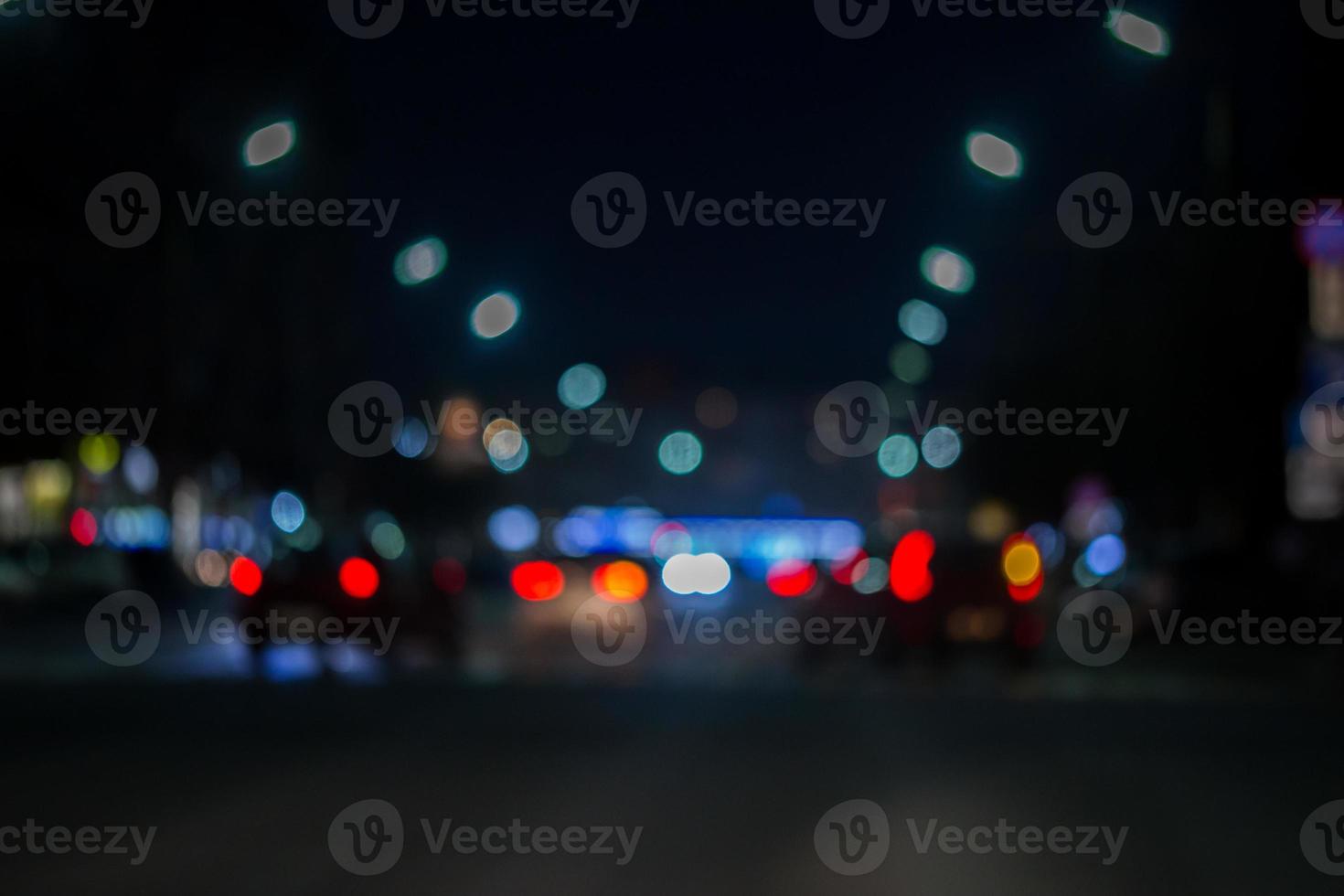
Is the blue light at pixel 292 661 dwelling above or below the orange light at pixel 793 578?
below

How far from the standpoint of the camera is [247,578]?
2445 centimetres

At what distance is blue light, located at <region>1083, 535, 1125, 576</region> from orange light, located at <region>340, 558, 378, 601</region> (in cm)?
1514

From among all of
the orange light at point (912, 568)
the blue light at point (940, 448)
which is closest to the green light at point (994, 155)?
the orange light at point (912, 568)

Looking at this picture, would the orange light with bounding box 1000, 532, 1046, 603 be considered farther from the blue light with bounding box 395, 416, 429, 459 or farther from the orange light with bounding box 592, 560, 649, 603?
the blue light with bounding box 395, 416, 429, 459

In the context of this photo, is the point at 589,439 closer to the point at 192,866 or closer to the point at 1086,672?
the point at 1086,672

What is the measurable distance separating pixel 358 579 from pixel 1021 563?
8442 mm

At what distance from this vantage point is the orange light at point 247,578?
79.6 ft

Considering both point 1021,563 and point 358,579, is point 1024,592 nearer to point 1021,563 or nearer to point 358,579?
point 1021,563

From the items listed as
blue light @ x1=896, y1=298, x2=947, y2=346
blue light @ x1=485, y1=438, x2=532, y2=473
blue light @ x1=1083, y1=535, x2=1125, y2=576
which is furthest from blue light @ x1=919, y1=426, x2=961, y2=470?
blue light @ x1=1083, y1=535, x2=1125, y2=576

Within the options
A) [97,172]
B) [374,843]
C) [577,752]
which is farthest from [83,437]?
[374,843]

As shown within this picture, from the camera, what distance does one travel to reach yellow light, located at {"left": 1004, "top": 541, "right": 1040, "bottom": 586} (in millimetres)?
23453

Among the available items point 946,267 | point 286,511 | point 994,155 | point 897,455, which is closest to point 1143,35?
point 994,155

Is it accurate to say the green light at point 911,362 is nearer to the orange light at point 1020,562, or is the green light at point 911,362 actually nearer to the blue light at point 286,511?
the blue light at point 286,511

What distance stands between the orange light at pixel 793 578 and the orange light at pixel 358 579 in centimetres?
798
